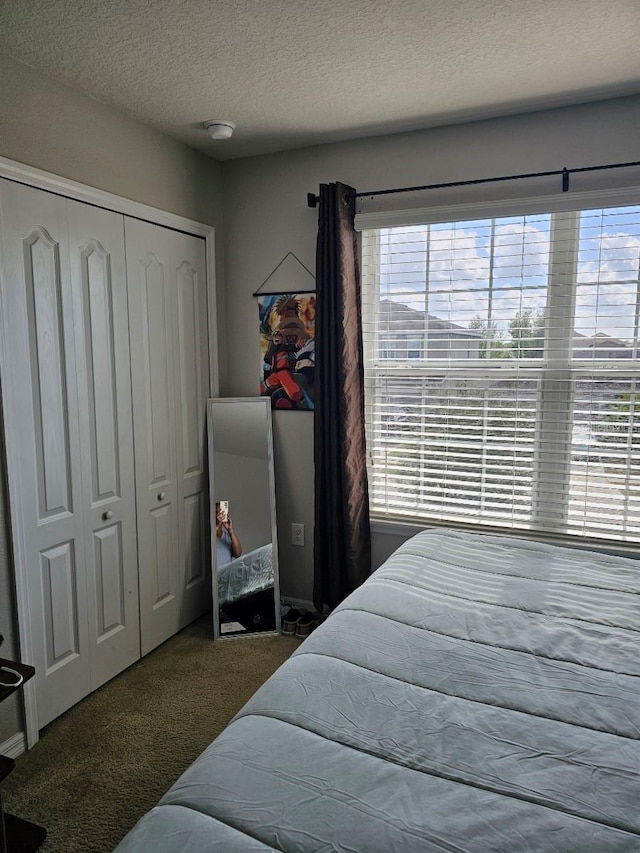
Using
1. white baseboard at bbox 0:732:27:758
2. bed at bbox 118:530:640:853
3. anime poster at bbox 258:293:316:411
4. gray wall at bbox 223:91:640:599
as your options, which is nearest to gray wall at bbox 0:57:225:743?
white baseboard at bbox 0:732:27:758

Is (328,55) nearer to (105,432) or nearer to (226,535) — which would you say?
(105,432)

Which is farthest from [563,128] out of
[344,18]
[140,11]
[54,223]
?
[54,223]

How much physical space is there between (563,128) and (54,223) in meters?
2.22

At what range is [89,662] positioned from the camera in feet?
8.65

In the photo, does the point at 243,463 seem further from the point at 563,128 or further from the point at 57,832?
the point at 563,128

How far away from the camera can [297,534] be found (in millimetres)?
3480

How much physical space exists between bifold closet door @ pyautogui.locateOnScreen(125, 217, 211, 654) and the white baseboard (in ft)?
2.40

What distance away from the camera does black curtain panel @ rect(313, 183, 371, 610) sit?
9.96 feet

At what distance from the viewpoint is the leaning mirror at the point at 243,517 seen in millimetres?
3248

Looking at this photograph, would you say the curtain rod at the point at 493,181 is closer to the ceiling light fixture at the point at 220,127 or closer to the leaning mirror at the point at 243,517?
the ceiling light fixture at the point at 220,127

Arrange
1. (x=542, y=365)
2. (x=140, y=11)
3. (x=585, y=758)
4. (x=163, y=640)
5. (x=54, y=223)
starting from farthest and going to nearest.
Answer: (x=163, y=640) < (x=542, y=365) < (x=54, y=223) < (x=140, y=11) < (x=585, y=758)

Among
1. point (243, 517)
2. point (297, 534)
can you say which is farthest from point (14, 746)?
point (297, 534)

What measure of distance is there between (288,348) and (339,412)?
1.72 feet

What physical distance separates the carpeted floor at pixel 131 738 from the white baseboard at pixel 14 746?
Answer: 27mm
